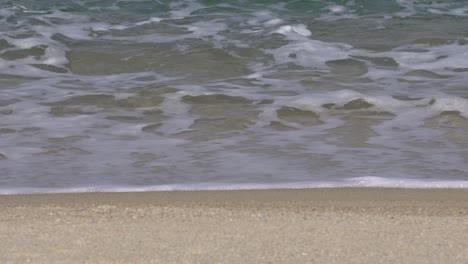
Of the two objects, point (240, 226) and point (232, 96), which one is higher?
point (232, 96)

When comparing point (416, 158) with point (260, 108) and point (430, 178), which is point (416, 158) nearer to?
point (430, 178)

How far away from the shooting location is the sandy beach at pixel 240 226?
2.69 m

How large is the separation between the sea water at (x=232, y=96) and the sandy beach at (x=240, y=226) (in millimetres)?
183

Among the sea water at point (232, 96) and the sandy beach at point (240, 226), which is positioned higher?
the sea water at point (232, 96)

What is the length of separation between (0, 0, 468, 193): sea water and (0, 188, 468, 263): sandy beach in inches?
7.2

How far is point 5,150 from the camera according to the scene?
4.31m

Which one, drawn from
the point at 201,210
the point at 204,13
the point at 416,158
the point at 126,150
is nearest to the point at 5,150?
the point at 126,150

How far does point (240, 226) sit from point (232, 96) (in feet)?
7.94

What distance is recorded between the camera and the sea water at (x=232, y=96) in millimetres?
3988

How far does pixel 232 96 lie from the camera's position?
5383mm

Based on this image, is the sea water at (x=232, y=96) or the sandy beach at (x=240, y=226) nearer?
the sandy beach at (x=240, y=226)

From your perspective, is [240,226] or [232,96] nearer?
[240,226]

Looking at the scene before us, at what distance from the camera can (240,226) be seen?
301 cm

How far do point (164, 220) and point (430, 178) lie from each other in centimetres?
122
